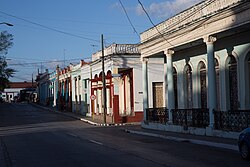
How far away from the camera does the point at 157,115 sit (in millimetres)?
29172

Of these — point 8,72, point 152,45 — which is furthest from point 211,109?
point 8,72

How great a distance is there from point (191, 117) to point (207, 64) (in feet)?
11.5

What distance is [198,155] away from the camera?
1500 centimetres

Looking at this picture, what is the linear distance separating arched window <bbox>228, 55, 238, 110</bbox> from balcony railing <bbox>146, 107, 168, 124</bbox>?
575cm

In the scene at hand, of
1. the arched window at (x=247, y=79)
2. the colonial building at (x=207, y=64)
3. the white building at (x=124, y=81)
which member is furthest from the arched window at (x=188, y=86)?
the white building at (x=124, y=81)

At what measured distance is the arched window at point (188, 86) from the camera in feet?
89.7

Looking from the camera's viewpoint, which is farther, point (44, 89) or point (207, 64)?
point (44, 89)

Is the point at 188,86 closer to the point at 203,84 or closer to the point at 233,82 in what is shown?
the point at 203,84

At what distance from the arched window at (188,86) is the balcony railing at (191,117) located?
1912 millimetres

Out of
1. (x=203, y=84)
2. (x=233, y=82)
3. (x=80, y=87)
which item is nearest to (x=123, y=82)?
(x=80, y=87)

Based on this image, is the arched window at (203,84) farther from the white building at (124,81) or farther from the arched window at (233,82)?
the white building at (124,81)

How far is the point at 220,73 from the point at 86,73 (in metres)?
31.5

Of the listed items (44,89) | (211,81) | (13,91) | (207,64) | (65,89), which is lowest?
(211,81)

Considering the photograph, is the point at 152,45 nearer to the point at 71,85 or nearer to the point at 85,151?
the point at 85,151
